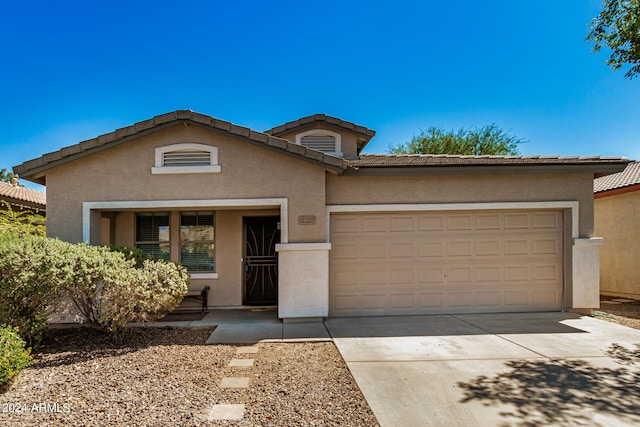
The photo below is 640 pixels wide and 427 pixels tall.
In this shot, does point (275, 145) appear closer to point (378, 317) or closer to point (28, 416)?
point (378, 317)

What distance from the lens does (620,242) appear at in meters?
11.9

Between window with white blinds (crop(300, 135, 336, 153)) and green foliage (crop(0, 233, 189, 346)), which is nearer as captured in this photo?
green foliage (crop(0, 233, 189, 346))

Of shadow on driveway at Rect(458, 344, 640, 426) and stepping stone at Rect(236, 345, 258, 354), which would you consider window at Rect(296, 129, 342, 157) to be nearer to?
stepping stone at Rect(236, 345, 258, 354)

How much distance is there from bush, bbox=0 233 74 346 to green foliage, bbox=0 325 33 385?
110 cm

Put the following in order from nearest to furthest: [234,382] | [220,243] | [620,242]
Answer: [234,382]
[220,243]
[620,242]

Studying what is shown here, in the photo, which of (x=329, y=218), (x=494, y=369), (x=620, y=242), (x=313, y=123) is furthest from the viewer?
(x=620, y=242)

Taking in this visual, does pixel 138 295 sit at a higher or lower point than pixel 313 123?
lower

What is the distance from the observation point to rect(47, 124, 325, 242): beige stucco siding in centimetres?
777

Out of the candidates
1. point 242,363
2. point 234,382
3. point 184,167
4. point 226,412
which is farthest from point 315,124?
point 226,412

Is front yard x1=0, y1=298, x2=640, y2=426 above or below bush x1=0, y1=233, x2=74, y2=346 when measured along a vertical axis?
below

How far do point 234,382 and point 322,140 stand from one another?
8.54 metres

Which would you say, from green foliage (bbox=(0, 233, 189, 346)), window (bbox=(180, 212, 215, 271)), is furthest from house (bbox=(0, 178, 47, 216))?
green foliage (bbox=(0, 233, 189, 346))

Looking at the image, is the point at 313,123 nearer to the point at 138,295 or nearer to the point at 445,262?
the point at 445,262

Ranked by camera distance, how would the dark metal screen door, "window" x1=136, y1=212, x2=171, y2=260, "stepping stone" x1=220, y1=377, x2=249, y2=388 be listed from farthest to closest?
the dark metal screen door
"window" x1=136, y1=212, x2=171, y2=260
"stepping stone" x1=220, y1=377, x2=249, y2=388
